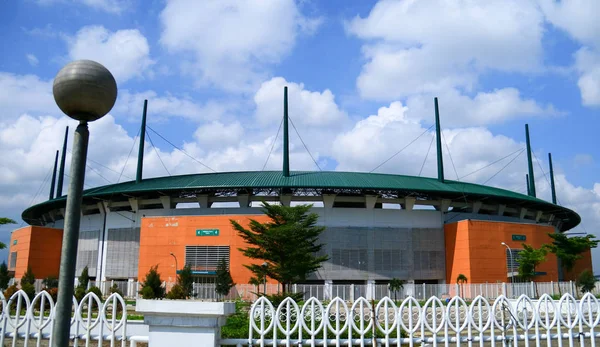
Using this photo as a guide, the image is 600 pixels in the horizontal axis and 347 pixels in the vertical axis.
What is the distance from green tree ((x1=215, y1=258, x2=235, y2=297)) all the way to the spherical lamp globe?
32456mm

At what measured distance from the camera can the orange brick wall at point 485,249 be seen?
3934 cm

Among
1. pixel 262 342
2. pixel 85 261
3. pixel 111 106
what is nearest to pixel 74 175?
pixel 111 106

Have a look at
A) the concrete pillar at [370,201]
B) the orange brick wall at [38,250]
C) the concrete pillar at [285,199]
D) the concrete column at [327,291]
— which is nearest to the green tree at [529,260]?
the concrete pillar at [370,201]

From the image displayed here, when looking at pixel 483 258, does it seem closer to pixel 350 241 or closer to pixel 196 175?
pixel 350 241

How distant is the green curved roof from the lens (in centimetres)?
4000

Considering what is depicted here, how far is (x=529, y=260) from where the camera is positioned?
3678 centimetres

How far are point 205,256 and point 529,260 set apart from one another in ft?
82.8

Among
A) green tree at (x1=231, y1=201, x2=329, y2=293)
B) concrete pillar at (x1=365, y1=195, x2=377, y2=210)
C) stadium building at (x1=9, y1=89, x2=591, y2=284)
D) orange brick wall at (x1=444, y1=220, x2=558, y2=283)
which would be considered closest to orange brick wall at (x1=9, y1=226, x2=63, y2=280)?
stadium building at (x1=9, y1=89, x2=591, y2=284)

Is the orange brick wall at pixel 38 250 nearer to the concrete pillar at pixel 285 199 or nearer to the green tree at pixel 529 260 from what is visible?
the concrete pillar at pixel 285 199

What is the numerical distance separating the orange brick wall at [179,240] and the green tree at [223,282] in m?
1.77

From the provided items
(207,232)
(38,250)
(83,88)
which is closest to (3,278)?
(38,250)

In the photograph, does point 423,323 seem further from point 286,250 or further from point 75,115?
point 286,250

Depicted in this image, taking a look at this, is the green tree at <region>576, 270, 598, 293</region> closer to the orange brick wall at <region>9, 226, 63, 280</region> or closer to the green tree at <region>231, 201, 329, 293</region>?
the green tree at <region>231, 201, 329, 293</region>

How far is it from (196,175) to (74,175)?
42264 millimetres
